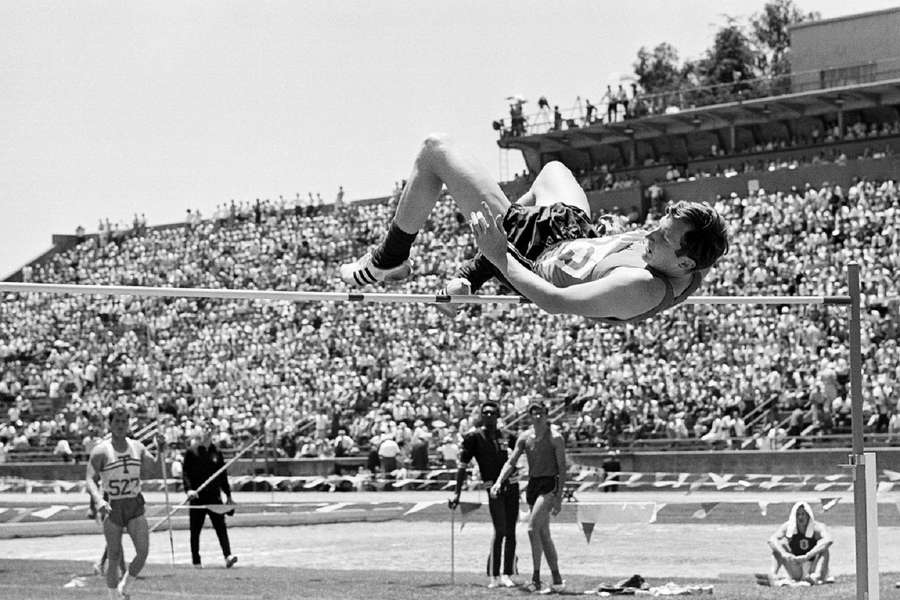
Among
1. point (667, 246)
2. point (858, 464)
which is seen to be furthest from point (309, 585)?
point (667, 246)

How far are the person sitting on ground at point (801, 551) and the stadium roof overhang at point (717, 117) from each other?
909 inches

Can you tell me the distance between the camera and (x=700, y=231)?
5535mm

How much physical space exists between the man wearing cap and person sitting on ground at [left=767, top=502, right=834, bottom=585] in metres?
1.72

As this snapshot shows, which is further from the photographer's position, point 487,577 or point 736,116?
point 736,116

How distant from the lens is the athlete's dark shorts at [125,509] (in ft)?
36.4

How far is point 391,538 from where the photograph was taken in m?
18.0

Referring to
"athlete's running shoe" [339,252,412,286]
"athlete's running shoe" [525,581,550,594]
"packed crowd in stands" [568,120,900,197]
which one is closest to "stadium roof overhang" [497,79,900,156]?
"packed crowd in stands" [568,120,900,197]

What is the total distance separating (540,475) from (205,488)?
12.2ft

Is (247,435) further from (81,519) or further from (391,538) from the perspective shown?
(391,538)

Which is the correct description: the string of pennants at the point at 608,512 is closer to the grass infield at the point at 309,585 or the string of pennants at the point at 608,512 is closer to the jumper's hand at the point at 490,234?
the grass infield at the point at 309,585

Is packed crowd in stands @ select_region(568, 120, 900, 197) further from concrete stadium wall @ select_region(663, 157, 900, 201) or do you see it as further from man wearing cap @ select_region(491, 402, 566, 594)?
man wearing cap @ select_region(491, 402, 566, 594)

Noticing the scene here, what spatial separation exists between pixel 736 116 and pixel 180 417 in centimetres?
1517

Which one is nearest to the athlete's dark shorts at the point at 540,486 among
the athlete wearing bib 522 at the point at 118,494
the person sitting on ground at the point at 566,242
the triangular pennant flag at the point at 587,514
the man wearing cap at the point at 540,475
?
the man wearing cap at the point at 540,475

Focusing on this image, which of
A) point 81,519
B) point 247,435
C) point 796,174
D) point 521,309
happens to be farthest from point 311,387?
point 796,174
